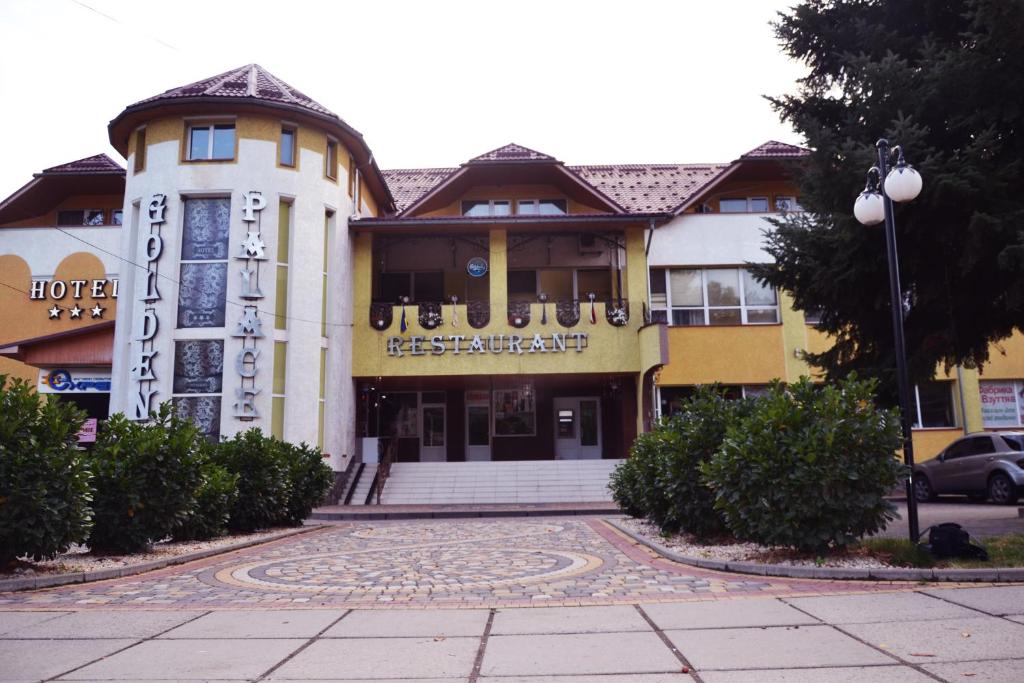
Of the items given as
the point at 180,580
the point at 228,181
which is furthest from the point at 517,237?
the point at 180,580

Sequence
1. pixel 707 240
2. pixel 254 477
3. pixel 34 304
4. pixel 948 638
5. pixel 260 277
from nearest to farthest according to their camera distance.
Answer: pixel 948 638 → pixel 254 477 → pixel 260 277 → pixel 707 240 → pixel 34 304

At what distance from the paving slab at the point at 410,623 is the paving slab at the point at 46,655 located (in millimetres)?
1427

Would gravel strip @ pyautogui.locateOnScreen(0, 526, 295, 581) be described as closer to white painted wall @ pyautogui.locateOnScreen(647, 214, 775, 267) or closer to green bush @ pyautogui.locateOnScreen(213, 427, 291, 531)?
green bush @ pyautogui.locateOnScreen(213, 427, 291, 531)

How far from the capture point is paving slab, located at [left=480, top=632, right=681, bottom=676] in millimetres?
4238

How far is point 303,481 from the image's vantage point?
14.4 m

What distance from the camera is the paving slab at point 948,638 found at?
4.30 meters

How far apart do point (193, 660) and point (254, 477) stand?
28.5 feet

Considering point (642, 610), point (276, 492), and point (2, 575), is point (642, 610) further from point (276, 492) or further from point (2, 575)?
point (276, 492)

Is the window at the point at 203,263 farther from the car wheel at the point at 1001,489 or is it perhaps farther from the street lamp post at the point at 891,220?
the car wheel at the point at 1001,489

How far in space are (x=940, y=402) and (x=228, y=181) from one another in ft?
78.9

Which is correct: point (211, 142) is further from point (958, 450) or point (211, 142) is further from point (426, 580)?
point (958, 450)

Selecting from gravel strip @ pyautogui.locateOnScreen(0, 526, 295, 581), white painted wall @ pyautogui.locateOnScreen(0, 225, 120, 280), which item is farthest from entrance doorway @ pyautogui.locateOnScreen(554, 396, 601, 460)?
white painted wall @ pyautogui.locateOnScreen(0, 225, 120, 280)

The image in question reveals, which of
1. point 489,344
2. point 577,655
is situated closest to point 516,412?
point 489,344

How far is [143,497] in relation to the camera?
9.54 m
